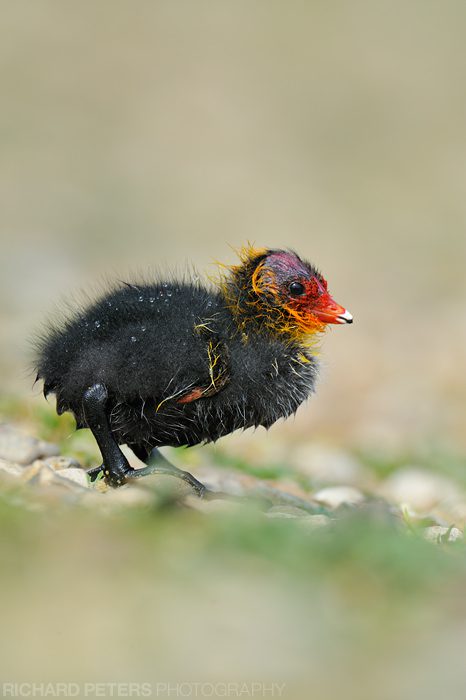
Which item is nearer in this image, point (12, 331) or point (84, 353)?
point (84, 353)

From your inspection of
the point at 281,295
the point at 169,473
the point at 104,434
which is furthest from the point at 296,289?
the point at 104,434

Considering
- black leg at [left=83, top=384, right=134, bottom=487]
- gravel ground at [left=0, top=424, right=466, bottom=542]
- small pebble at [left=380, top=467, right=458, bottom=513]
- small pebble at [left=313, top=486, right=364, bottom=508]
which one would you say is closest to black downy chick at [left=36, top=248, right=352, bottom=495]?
black leg at [left=83, top=384, right=134, bottom=487]

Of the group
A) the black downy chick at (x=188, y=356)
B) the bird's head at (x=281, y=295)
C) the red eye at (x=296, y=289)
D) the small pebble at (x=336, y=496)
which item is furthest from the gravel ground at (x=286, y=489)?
the red eye at (x=296, y=289)

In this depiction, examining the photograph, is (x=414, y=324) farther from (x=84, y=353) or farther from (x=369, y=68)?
(x=369, y=68)

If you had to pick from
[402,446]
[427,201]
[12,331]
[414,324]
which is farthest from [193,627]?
[427,201]

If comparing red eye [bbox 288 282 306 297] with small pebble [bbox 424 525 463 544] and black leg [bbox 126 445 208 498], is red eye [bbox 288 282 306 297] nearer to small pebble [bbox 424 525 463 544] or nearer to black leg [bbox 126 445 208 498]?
black leg [bbox 126 445 208 498]

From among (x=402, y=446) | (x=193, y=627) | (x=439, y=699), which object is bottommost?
(x=439, y=699)
